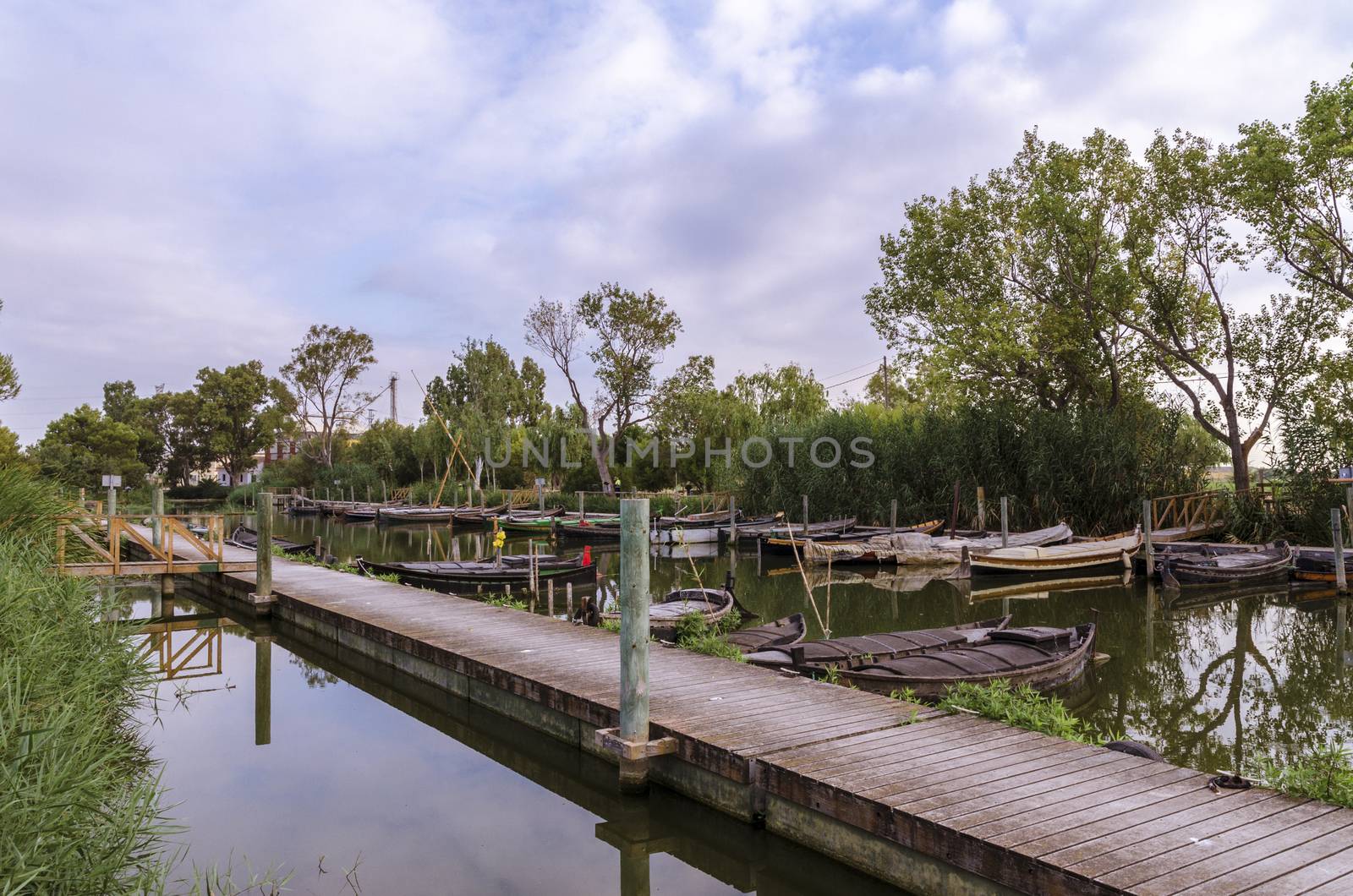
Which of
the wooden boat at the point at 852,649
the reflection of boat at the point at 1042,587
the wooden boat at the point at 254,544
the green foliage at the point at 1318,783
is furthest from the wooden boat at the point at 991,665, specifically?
the wooden boat at the point at 254,544

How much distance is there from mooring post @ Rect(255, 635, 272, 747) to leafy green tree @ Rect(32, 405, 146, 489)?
42521mm

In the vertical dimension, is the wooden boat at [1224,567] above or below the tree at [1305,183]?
below

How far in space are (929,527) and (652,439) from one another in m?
19.6

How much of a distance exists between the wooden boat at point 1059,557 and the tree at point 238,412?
5546 cm

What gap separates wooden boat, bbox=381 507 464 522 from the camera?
1720 inches

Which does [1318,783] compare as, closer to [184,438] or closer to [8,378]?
[8,378]

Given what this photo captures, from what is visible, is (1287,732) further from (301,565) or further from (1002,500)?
(301,565)

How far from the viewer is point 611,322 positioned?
42500 millimetres

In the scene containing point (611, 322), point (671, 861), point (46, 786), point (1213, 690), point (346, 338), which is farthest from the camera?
point (346, 338)

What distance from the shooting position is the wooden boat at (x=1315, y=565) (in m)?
18.4

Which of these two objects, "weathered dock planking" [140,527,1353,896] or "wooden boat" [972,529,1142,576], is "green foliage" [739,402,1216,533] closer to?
"wooden boat" [972,529,1142,576]

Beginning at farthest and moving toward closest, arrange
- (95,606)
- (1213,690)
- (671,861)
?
(1213,690) < (95,606) < (671,861)

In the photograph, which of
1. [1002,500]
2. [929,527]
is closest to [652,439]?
[929,527]

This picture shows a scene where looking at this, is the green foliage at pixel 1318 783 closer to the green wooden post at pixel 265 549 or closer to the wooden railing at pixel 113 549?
the wooden railing at pixel 113 549
